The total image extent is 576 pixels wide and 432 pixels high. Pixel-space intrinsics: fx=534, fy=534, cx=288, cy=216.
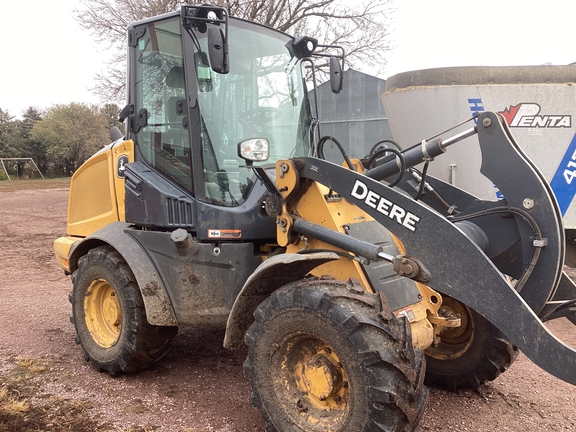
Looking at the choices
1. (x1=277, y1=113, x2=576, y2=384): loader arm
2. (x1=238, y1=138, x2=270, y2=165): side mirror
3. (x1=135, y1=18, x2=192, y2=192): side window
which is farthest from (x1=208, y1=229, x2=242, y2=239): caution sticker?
(x1=277, y1=113, x2=576, y2=384): loader arm

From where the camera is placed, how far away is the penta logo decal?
5.95 meters

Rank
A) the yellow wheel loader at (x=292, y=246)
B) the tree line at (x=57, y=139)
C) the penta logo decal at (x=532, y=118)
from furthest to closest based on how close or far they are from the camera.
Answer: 1. the tree line at (x=57, y=139)
2. the penta logo decal at (x=532, y=118)
3. the yellow wheel loader at (x=292, y=246)

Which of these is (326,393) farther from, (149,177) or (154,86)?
(154,86)

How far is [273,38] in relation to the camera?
4156 mm

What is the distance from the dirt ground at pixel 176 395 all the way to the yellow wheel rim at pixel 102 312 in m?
0.31

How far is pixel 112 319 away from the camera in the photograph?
14.7ft

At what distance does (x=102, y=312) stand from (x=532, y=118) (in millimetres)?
4965

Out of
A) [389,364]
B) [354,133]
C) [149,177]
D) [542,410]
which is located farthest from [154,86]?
[354,133]

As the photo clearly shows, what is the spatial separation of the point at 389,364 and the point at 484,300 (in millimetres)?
602

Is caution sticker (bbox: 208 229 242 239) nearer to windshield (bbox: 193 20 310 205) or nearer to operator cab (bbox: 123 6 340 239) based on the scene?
operator cab (bbox: 123 6 340 239)

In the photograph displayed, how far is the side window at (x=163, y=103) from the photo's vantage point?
3.83 m

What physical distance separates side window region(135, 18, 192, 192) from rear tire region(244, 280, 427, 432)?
1.40 m

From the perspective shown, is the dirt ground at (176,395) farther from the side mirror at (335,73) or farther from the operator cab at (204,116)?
the side mirror at (335,73)

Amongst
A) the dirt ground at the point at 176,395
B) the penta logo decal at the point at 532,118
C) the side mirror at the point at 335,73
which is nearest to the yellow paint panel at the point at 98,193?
the dirt ground at the point at 176,395
